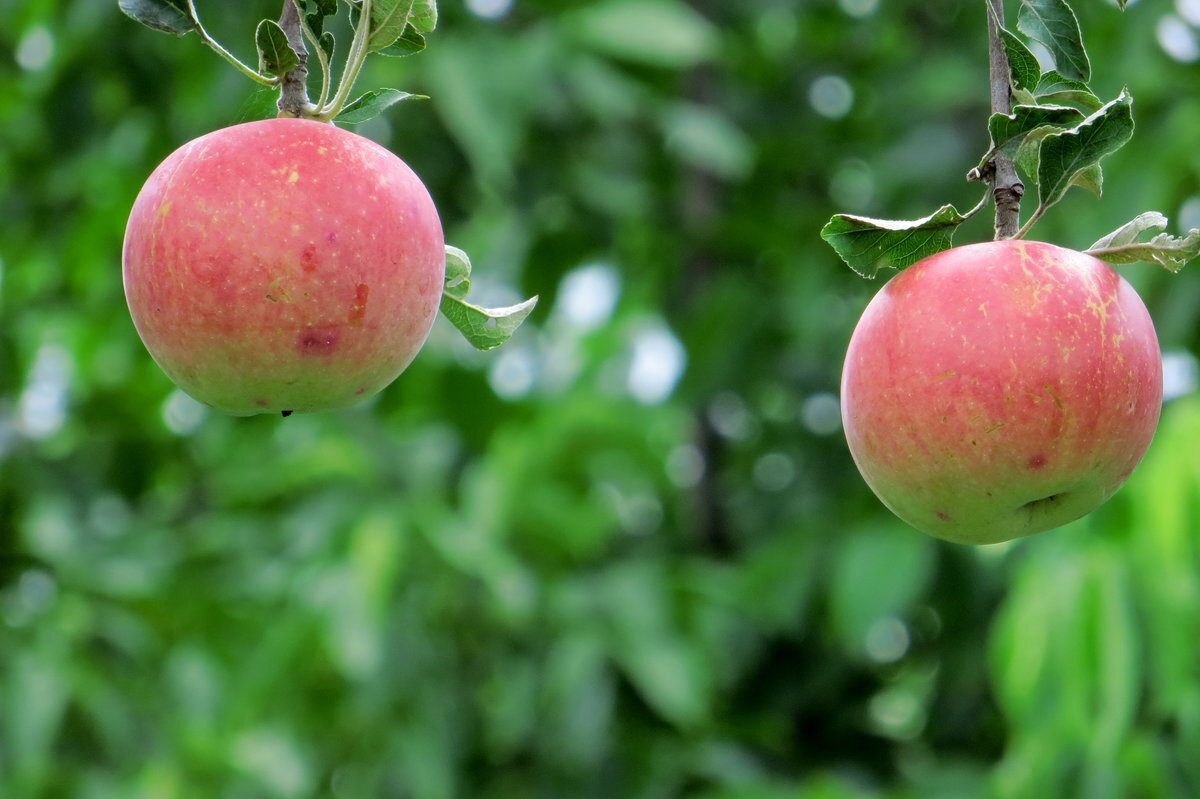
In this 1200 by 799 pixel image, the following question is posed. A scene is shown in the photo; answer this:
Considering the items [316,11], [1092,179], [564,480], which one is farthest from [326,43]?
[564,480]

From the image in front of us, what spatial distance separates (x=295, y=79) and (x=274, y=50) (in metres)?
0.04

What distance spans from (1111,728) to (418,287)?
1397 mm

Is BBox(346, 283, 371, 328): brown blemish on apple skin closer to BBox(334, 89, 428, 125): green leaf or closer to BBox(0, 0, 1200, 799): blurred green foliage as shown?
BBox(334, 89, 428, 125): green leaf

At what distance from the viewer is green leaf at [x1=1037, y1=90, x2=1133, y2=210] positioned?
2.05ft

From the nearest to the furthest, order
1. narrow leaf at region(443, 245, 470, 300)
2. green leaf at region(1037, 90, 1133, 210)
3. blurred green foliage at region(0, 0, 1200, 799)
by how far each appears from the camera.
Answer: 1. green leaf at region(1037, 90, 1133, 210)
2. narrow leaf at region(443, 245, 470, 300)
3. blurred green foliage at region(0, 0, 1200, 799)

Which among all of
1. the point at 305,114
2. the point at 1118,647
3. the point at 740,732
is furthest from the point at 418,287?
the point at 740,732

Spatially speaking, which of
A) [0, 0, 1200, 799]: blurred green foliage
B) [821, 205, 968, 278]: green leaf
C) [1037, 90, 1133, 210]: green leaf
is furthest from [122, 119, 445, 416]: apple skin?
[0, 0, 1200, 799]: blurred green foliage

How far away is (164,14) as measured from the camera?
66 cm

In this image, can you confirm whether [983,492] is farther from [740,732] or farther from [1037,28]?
[740,732]

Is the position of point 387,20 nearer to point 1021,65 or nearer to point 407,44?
point 407,44

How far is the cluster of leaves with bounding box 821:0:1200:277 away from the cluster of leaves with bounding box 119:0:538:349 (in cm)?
19

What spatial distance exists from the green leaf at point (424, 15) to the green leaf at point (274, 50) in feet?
0.20

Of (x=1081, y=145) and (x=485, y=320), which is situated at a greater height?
(x=1081, y=145)

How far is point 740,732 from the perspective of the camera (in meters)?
2.81
